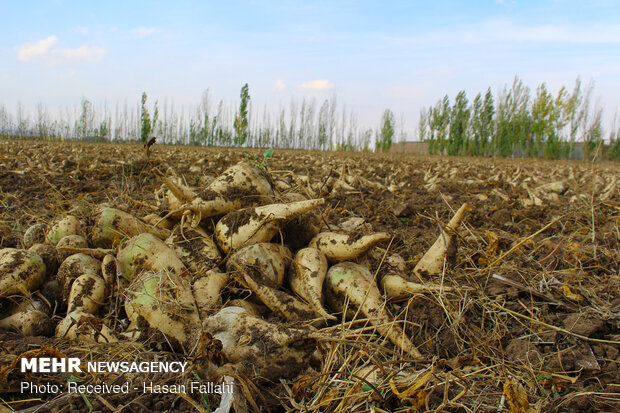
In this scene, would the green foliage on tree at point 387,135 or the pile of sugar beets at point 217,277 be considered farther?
the green foliage on tree at point 387,135

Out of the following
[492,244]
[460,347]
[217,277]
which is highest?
[492,244]

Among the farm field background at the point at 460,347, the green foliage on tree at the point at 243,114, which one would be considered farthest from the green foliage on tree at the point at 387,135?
the farm field background at the point at 460,347

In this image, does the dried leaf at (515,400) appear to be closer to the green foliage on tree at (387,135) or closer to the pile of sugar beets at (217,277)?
the pile of sugar beets at (217,277)

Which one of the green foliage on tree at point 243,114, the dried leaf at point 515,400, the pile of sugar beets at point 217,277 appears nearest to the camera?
the dried leaf at point 515,400

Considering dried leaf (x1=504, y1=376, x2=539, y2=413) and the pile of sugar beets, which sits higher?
the pile of sugar beets

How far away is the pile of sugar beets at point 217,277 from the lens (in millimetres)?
1755

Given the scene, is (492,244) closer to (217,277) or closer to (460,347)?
(460,347)

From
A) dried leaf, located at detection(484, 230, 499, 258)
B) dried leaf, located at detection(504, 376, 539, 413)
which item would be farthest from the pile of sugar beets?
dried leaf, located at detection(504, 376, 539, 413)

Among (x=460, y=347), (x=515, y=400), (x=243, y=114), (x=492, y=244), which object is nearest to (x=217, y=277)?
(x=460, y=347)

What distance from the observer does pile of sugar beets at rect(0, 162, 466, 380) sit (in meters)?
1.75

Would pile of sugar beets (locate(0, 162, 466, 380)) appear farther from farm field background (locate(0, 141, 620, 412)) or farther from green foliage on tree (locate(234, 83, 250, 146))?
green foliage on tree (locate(234, 83, 250, 146))

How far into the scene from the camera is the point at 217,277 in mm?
2068

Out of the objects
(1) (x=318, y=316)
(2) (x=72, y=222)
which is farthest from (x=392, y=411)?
(2) (x=72, y=222)

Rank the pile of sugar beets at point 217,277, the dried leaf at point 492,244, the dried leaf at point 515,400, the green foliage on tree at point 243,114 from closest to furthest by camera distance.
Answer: the dried leaf at point 515,400
the pile of sugar beets at point 217,277
the dried leaf at point 492,244
the green foliage on tree at point 243,114
